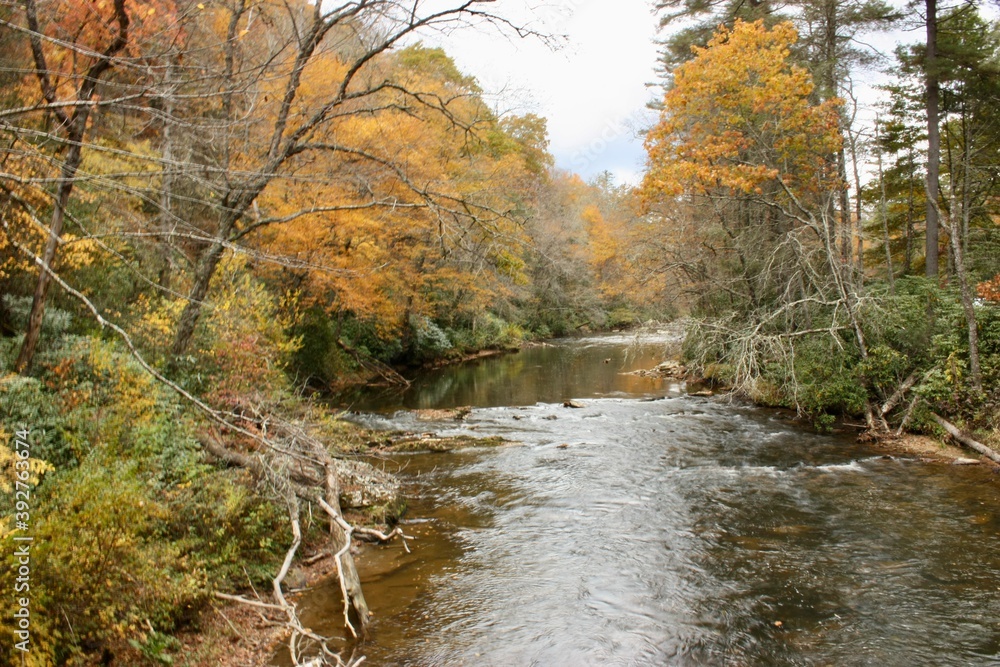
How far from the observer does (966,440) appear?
9.79 m

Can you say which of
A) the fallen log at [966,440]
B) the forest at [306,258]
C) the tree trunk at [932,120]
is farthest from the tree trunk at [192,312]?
the tree trunk at [932,120]

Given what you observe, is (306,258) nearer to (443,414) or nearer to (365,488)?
(443,414)

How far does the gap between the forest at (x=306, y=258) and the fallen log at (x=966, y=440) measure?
7 cm

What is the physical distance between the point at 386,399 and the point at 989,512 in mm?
13984

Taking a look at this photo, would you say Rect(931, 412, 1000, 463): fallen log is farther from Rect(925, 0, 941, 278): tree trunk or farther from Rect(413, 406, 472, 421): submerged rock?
Rect(413, 406, 472, 421): submerged rock

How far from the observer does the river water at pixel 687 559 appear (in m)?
4.77

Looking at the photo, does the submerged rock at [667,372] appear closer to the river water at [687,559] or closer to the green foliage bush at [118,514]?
the river water at [687,559]

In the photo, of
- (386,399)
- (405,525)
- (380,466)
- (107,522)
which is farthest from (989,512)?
(386,399)

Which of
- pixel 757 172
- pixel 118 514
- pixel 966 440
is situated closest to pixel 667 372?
pixel 757 172

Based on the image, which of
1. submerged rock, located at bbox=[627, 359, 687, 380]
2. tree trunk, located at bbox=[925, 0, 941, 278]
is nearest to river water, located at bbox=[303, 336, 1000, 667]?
tree trunk, located at bbox=[925, 0, 941, 278]

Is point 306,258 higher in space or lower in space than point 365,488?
higher

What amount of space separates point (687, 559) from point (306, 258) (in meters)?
11.5

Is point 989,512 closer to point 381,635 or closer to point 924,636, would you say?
point 924,636

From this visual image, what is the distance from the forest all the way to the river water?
2.96 ft
